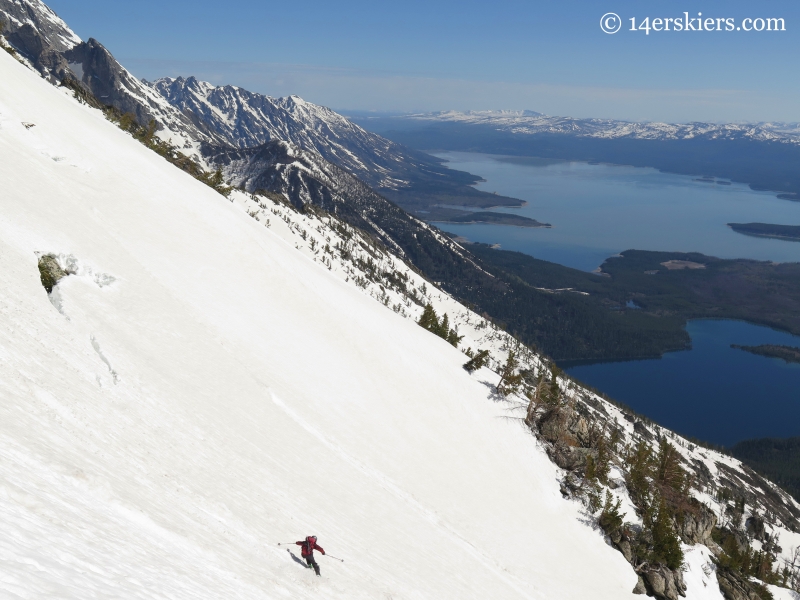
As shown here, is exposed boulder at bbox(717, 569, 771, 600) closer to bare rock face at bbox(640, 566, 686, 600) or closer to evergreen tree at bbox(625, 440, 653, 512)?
evergreen tree at bbox(625, 440, 653, 512)

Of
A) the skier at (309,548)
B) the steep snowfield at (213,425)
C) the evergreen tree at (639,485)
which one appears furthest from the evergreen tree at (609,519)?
the skier at (309,548)

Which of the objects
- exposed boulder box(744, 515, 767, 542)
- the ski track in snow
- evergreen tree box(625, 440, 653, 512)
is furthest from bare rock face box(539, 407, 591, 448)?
exposed boulder box(744, 515, 767, 542)

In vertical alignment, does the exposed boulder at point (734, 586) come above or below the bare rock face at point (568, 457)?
below

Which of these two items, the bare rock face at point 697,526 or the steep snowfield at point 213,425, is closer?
the steep snowfield at point 213,425

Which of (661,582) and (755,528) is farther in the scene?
(755,528)

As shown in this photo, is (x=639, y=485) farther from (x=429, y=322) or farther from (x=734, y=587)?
(x=429, y=322)

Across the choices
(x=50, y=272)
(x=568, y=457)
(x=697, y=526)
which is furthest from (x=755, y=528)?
(x=50, y=272)

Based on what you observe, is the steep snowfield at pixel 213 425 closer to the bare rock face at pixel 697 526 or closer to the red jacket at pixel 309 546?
the red jacket at pixel 309 546

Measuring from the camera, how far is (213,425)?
23984 mm

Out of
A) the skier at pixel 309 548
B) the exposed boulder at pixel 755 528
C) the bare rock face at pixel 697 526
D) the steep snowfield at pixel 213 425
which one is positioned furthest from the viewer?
the exposed boulder at pixel 755 528

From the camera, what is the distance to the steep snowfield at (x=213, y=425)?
14.4 metres

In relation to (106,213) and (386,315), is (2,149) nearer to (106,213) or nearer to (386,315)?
(106,213)

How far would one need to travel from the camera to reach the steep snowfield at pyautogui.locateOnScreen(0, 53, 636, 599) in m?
14.4

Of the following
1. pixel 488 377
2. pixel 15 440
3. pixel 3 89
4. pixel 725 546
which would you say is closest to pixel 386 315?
pixel 488 377
